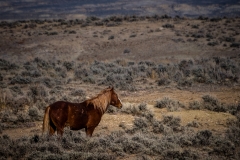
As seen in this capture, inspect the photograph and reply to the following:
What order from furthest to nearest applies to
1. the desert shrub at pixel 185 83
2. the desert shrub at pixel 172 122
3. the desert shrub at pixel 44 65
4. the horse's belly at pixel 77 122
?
the desert shrub at pixel 44 65, the desert shrub at pixel 185 83, the desert shrub at pixel 172 122, the horse's belly at pixel 77 122

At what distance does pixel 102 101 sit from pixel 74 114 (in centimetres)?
92

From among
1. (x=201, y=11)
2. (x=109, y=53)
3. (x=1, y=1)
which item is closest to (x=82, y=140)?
(x=109, y=53)

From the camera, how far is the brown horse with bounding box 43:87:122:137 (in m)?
6.48

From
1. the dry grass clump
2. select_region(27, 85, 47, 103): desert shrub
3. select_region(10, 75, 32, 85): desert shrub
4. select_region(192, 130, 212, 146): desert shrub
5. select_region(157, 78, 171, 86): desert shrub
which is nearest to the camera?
the dry grass clump

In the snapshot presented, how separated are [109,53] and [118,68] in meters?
7.23

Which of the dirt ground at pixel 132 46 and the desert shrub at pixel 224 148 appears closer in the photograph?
the desert shrub at pixel 224 148

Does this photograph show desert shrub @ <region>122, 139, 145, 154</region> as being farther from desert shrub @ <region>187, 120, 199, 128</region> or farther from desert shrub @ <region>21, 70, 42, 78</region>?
desert shrub @ <region>21, 70, 42, 78</region>

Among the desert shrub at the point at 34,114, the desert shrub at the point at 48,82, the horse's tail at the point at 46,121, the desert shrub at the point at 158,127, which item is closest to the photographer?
the horse's tail at the point at 46,121

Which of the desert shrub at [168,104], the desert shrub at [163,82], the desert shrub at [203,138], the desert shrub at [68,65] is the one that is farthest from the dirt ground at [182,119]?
the desert shrub at [68,65]

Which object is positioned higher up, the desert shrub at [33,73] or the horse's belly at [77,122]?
the horse's belly at [77,122]

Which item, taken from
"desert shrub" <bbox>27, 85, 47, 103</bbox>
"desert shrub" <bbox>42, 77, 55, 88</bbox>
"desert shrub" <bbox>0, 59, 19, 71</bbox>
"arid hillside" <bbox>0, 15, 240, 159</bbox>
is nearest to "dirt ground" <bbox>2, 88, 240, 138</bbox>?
"arid hillside" <bbox>0, 15, 240, 159</bbox>

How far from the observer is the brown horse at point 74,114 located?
6483mm

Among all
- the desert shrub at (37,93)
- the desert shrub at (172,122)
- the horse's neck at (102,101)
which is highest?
the horse's neck at (102,101)

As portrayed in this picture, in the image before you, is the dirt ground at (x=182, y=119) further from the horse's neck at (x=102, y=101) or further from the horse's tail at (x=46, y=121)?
the horse's tail at (x=46, y=121)
